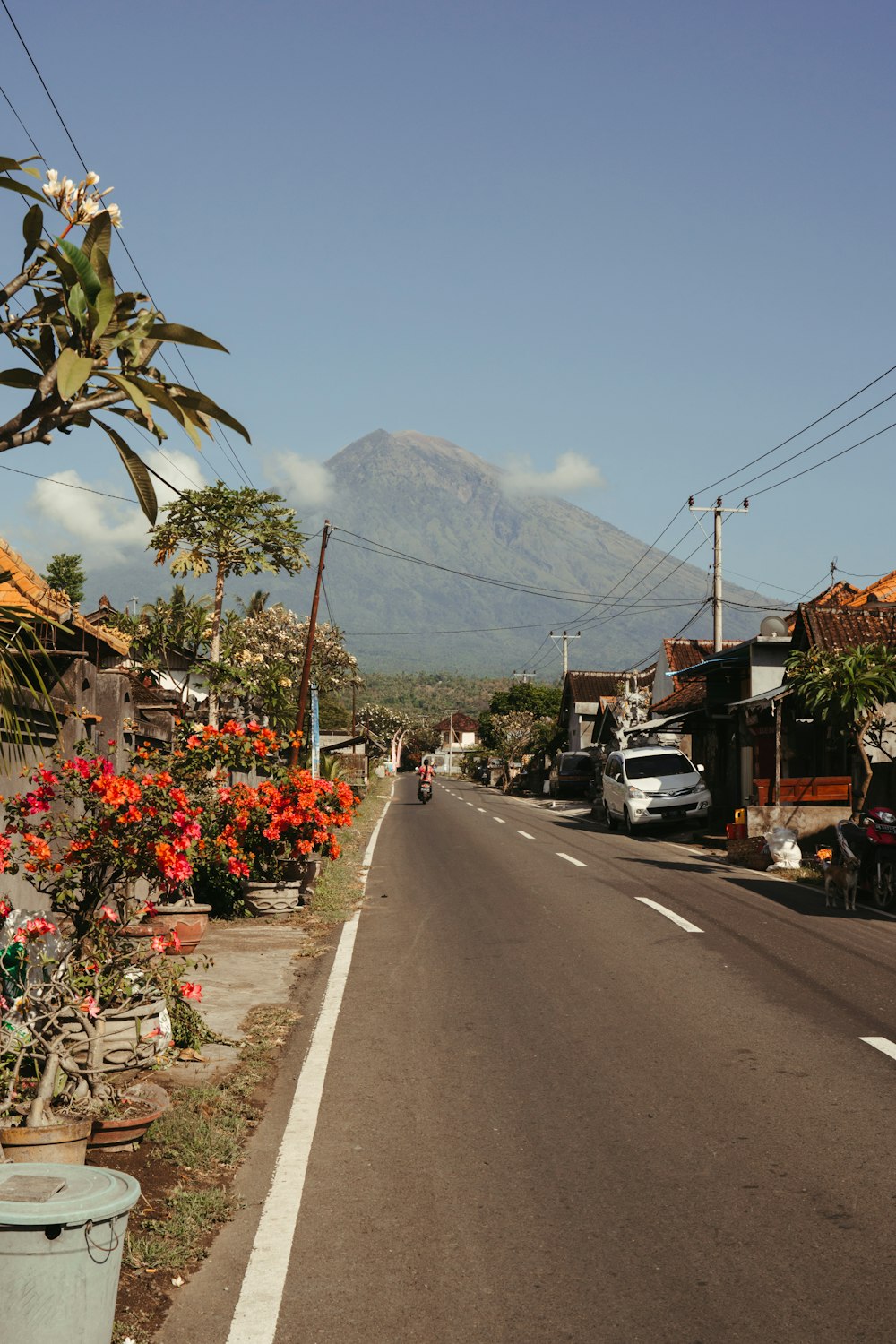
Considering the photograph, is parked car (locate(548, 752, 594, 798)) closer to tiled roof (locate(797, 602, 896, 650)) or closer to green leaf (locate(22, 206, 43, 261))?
tiled roof (locate(797, 602, 896, 650))

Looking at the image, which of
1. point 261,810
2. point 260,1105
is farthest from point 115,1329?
point 261,810

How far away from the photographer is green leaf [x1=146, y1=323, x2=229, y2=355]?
4.82 metres

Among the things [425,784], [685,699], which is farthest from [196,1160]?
[425,784]

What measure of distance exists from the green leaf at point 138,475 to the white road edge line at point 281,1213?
300 centimetres

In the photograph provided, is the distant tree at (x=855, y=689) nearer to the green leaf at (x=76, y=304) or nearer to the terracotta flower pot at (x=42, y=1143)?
the terracotta flower pot at (x=42, y=1143)

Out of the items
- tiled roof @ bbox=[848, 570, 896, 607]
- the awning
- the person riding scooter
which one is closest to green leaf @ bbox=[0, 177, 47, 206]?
the awning

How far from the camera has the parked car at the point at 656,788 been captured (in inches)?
1158

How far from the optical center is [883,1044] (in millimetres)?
8172

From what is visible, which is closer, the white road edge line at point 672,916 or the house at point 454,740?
the white road edge line at point 672,916

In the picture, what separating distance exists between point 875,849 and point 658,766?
14.9 metres

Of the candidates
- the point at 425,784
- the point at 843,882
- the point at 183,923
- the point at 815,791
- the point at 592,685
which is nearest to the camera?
the point at 183,923

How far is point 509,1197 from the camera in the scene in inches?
217

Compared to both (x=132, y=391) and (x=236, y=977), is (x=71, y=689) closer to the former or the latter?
(x=236, y=977)

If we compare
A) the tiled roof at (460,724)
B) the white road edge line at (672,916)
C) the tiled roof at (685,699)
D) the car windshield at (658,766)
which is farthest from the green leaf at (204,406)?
the tiled roof at (460,724)
